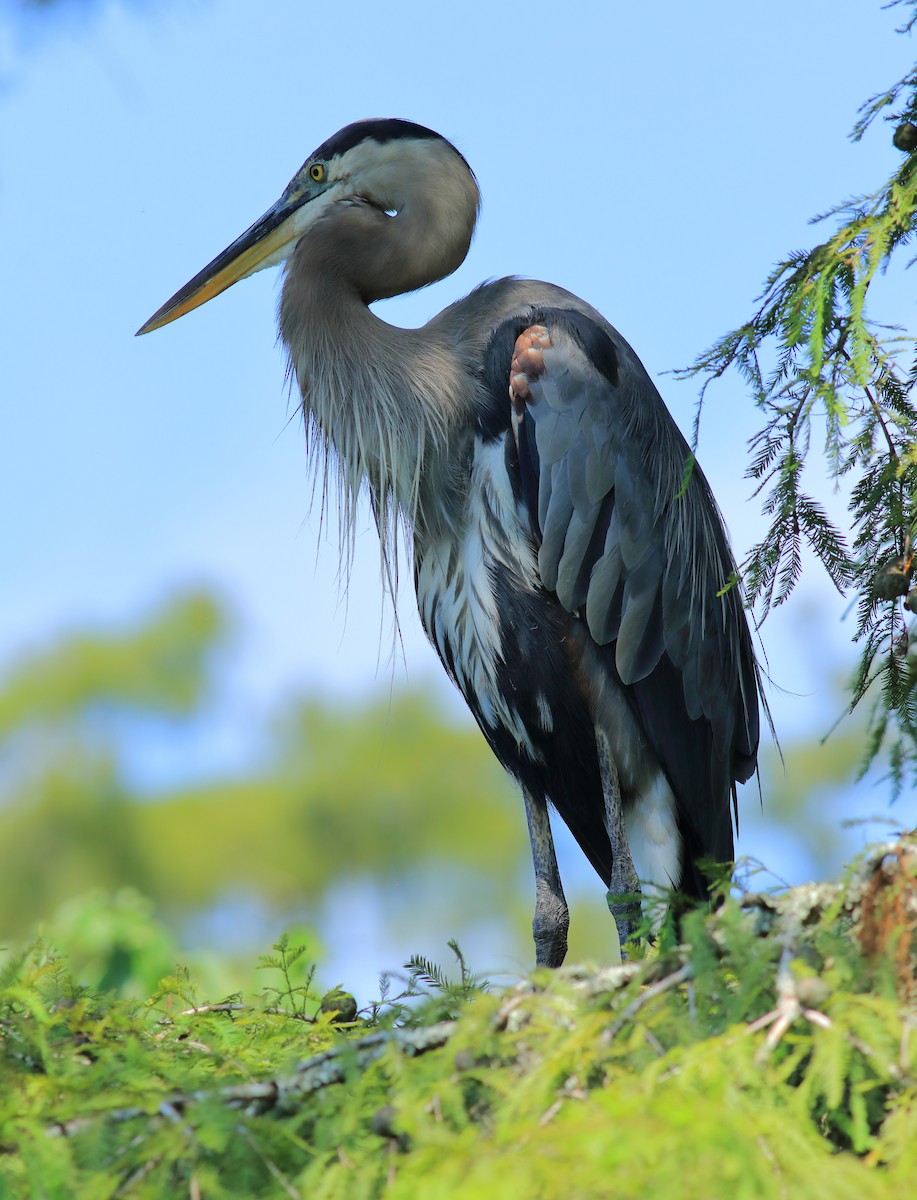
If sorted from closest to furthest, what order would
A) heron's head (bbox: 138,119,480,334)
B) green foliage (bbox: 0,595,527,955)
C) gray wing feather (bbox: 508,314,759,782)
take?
gray wing feather (bbox: 508,314,759,782) < heron's head (bbox: 138,119,480,334) < green foliage (bbox: 0,595,527,955)

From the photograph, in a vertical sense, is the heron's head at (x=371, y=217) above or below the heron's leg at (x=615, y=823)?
above

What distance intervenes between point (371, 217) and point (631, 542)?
1.14 metres

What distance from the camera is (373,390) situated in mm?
3480

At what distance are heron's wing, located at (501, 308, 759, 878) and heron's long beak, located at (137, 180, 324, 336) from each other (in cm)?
86

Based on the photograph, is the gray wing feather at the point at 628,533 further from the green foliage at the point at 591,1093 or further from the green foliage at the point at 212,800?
the green foliage at the point at 212,800

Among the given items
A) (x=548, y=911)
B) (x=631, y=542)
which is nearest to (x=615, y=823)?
(x=548, y=911)

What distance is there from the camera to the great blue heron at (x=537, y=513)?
3256mm

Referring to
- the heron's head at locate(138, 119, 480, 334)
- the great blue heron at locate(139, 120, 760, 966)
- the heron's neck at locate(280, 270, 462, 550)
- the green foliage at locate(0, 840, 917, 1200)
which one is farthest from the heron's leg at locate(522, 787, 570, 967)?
Answer: the green foliage at locate(0, 840, 917, 1200)

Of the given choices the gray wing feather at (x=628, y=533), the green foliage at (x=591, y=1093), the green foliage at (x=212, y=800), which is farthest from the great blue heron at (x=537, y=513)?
the green foliage at (x=212, y=800)

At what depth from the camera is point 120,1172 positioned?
1312 mm

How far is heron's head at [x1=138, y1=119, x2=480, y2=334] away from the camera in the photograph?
11.6ft

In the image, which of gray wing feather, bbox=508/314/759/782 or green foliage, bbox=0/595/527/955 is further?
green foliage, bbox=0/595/527/955

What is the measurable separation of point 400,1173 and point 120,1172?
0.98 feet

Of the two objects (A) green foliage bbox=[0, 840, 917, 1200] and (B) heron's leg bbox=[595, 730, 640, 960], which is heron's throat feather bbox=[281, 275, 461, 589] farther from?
(A) green foliage bbox=[0, 840, 917, 1200]
